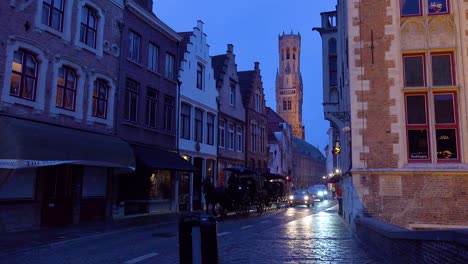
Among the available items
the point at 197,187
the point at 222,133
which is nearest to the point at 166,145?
the point at 197,187

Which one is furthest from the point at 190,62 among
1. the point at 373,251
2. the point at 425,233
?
the point at 425,233

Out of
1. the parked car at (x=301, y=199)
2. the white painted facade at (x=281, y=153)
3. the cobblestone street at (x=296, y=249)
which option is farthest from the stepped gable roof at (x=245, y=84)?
the cobblestone street at (x=296, y=249)

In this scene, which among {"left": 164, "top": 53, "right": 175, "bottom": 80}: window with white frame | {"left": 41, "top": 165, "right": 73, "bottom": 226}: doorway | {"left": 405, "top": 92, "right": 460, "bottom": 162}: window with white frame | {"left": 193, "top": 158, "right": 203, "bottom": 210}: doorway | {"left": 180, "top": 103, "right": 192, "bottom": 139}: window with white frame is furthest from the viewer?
{"left": 193, "top": 158, "right": 203, "bottom": 210}: doorway

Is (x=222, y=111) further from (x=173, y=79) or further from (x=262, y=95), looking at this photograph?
(x=262, y=95)

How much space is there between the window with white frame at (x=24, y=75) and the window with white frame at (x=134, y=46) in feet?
21.7

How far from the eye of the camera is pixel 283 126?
69.3 metres

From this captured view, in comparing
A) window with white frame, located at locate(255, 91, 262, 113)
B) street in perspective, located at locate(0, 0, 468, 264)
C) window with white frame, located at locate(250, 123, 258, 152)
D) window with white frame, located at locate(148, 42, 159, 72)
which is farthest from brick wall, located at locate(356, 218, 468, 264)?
window with white frame, located at locate(255, 91, 262, 113)

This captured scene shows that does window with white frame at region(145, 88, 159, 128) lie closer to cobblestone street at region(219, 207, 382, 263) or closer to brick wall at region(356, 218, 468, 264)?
cobblestone street at region(219, 207, 382, 263)

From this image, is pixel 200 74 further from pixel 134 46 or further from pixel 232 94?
pixel 134 46

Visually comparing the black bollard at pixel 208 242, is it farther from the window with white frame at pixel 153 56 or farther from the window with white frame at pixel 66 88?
the window with white frame at pixel 153 56

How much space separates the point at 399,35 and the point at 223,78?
71.3 ft

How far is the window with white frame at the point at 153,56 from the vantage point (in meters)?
24.0

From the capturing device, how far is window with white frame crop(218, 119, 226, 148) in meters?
32.8

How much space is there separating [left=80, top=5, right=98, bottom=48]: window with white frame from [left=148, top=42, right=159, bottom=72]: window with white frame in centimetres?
478
